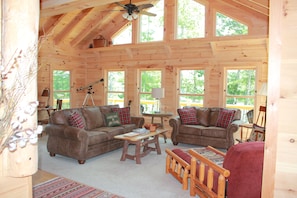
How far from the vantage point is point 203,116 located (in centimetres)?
598

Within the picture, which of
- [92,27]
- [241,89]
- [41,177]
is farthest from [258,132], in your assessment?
[92,27]

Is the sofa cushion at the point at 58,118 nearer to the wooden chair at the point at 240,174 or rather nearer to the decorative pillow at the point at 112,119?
the decorative pillow at the point at 112,119

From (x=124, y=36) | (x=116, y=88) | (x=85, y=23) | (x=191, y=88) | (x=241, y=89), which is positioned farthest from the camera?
(x=116, y=88)

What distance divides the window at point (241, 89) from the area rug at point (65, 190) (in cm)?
430

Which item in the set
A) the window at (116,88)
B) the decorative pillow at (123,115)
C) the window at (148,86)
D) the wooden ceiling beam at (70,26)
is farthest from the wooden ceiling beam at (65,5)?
the window at (116,88)

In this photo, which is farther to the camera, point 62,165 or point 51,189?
point 62,165

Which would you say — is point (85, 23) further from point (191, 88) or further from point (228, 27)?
point (228, 27)

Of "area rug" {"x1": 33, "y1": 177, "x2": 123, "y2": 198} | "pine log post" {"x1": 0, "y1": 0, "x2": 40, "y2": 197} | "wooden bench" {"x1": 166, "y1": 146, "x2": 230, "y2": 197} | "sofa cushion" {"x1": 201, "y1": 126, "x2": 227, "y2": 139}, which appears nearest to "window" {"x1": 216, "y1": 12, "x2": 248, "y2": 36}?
"sofa cushion" {"x1": 201, "y1": 126, "x2": 227, "y2": 139}

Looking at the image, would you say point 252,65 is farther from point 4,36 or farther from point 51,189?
point 4,36

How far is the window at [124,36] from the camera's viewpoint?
24.6 feet

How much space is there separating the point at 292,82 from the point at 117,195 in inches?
98.4

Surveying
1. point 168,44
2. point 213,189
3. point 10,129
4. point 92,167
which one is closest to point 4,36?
point 10,129

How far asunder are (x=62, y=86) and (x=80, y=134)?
409 centimetres

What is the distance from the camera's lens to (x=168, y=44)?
262 inches
